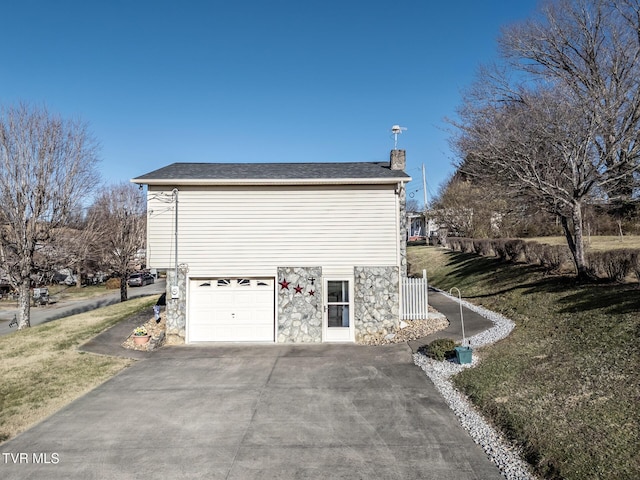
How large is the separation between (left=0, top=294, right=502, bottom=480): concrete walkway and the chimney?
7852 mm

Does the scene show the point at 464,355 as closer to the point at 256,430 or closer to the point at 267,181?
the point at 256,430

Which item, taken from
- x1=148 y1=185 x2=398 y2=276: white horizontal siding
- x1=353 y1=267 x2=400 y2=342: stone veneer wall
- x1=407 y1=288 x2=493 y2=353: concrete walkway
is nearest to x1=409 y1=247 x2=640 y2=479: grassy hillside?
x1=407 y1=288 x2=493 y2=353: concrete walkway

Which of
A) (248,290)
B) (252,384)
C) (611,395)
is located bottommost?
(252,384)

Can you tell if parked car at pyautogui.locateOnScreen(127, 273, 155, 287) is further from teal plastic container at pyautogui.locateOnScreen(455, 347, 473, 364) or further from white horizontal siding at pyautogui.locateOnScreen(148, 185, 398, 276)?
teal plastic container at pyautogui.locateOnScreen(455, 347, 473, 364)

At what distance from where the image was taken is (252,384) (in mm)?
8961

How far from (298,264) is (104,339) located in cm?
698

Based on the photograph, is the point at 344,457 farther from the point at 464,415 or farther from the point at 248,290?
the point at 248,290

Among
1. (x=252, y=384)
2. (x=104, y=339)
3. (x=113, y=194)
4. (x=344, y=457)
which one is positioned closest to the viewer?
(x=344, y=457)

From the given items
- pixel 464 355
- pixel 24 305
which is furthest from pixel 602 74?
pixel 24 305

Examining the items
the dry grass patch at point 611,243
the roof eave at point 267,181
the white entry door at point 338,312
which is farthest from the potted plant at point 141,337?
the dry grass patch at point 611,243

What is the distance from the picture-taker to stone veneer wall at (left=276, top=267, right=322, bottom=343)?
42.1 feet

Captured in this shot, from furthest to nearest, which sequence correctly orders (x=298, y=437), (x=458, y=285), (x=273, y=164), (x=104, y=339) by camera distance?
(x=458, y=285), (x=273, y=164), (x=104, y=339), (x=298, y=437)

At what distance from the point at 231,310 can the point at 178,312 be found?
1.77m

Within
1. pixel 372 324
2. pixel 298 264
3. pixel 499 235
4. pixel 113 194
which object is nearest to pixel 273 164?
pixel 298 264
